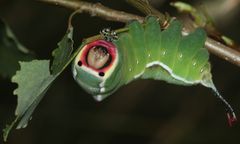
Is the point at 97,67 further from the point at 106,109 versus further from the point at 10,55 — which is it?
the point at 106,109

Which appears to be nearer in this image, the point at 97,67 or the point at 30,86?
the point at 97,67

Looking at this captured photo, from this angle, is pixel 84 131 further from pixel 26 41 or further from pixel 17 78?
pixel 17 78

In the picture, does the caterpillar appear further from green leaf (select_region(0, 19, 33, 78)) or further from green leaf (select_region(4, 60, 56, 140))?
green leaf (select_region(0, 19, 33, 78))

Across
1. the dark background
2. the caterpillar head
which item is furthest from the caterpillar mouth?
the dark background

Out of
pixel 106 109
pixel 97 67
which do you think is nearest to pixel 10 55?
pixel 97 67

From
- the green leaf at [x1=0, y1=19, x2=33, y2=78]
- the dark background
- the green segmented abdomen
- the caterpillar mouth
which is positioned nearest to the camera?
the caterpillar mouth
